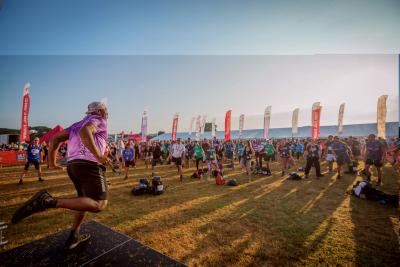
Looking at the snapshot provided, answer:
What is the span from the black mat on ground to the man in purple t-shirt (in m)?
0.21

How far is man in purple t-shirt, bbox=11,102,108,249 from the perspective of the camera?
7.31 feet

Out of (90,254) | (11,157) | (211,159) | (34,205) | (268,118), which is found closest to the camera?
(34,205)

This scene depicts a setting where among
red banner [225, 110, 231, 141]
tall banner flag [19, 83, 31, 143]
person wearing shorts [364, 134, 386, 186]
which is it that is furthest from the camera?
red banner [225, 110, 231, 141]

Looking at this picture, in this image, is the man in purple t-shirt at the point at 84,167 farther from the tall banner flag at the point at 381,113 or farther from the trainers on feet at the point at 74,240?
the tall banner flag at the point at 381,113

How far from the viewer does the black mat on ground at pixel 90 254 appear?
2312 millimetres

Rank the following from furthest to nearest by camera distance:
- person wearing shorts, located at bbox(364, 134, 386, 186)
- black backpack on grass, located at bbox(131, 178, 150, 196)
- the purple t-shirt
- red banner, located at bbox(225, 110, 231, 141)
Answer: red banner, located at bbox(225, 110, 231, 141) < person wearing shorts, located at bbox(364, 134, 386, 186) < black backpack on grass, located at bbox(131, 178, 150, 196) < the purple t-shirt

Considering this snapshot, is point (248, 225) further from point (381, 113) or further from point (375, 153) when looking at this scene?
point (381, 113)

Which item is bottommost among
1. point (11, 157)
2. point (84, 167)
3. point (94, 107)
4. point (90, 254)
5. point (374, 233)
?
point (11, 157)

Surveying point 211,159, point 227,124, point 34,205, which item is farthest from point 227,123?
point 34,205

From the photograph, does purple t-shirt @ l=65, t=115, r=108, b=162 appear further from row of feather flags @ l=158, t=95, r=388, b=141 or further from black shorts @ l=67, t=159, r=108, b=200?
row of feather flags @ l=158, t=95, r=388, b=141

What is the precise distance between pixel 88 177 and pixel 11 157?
2301 cm

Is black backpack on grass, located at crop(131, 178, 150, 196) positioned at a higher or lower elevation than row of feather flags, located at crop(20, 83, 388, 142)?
lower

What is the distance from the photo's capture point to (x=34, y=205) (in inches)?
86.4

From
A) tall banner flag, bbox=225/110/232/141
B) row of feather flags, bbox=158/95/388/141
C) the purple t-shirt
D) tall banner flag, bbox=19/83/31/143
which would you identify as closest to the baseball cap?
the purple t-shirt
